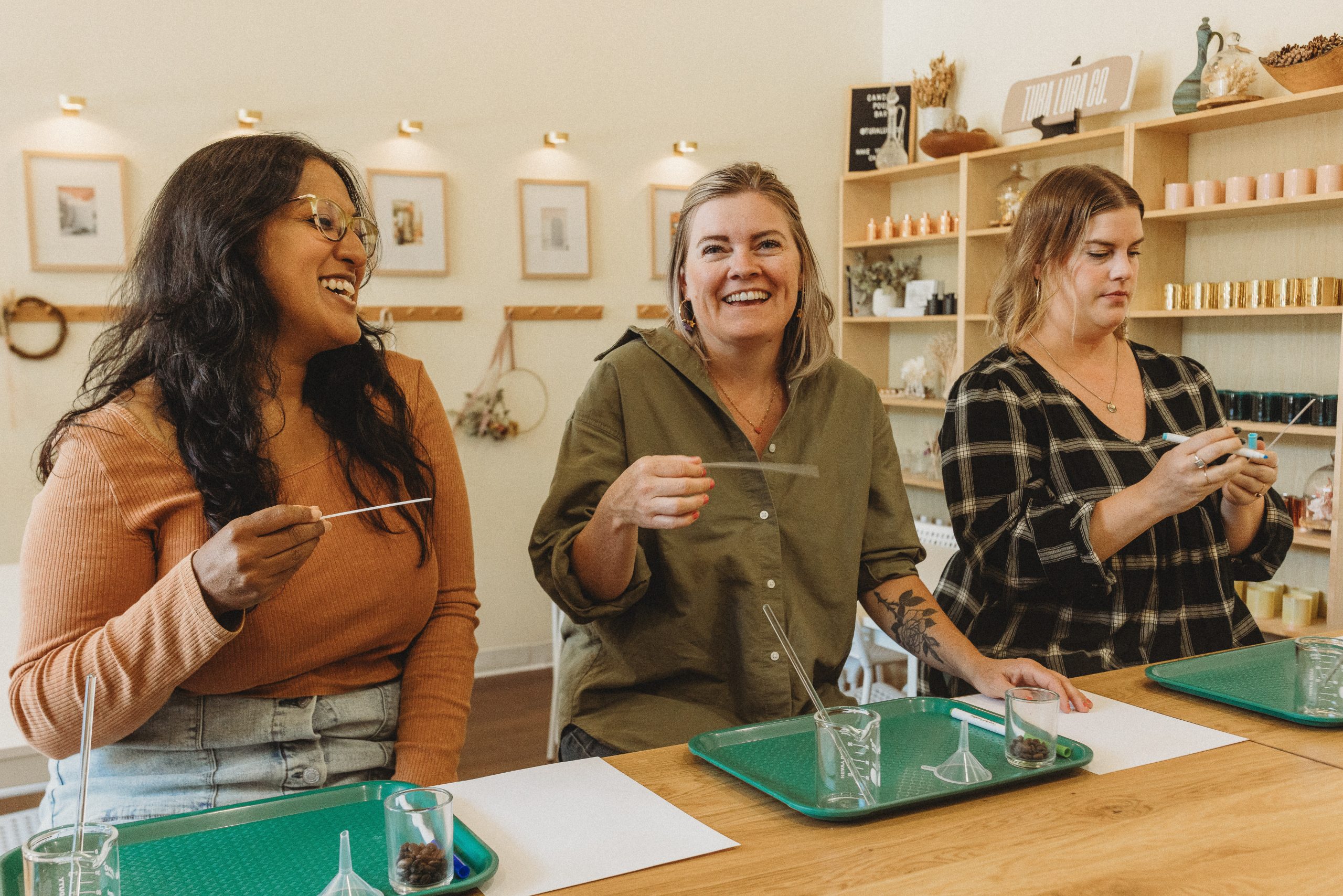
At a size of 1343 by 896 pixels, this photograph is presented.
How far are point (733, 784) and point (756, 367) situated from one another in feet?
2.85

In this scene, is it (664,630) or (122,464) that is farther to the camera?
(664,630)

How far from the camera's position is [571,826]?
1.19 meters

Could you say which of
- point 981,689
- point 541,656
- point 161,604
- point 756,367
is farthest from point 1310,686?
point 541,656

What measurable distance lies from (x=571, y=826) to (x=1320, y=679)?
42.9 inches

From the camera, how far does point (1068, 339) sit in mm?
2207

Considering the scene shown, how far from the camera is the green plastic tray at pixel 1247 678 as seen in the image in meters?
1.55

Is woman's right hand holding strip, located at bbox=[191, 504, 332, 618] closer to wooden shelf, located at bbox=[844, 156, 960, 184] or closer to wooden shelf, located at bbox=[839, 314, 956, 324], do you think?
wooden shelf, located at bbox=[839, 314, 956, 324]

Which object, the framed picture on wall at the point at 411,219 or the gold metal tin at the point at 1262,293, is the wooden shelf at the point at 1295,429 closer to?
the gold metal tin at the point at 1262,293

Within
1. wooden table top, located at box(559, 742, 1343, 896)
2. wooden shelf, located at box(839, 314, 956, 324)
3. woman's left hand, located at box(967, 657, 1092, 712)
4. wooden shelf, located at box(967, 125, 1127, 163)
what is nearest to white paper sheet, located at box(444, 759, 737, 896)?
wooden table top, located at box(559, 742, 1343, 896)

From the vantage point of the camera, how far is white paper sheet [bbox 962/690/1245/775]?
54.5 inches

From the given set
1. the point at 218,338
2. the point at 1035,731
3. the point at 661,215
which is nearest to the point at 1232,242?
the point at 661,215

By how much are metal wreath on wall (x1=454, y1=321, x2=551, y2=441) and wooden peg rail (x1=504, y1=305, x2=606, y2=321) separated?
2.1 inches

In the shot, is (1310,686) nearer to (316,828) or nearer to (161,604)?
(316,828)

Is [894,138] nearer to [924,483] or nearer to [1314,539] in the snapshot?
[924,483]
